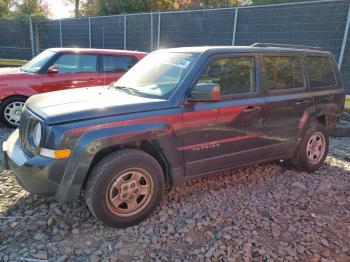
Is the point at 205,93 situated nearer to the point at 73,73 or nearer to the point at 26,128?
the point at 26,128

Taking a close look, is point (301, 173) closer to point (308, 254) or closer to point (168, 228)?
point (308, 254)

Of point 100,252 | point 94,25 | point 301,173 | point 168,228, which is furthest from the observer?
point 94,25

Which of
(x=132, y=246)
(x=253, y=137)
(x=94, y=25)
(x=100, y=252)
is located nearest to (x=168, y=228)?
(x=132, y=246)

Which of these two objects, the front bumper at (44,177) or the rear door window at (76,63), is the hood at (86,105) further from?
the rear door window at (76,63)

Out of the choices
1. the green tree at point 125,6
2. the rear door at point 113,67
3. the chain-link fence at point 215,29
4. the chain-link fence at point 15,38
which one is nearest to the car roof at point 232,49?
the rear door at point 113,67

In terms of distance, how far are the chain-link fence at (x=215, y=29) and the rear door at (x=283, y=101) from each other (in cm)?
434

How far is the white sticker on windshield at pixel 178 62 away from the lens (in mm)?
3868

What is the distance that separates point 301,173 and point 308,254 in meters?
2.05

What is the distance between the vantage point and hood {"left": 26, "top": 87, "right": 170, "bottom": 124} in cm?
317

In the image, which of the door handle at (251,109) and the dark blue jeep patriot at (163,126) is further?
the door handle at (251,109)

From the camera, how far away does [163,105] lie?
3527mm

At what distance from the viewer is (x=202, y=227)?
11.5 ft

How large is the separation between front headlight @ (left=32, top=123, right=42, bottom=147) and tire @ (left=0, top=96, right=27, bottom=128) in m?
4.14

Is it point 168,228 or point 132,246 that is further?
point 168,228
